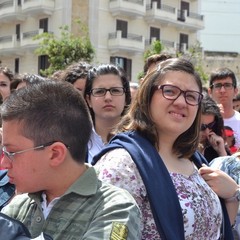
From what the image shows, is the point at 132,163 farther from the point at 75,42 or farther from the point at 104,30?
the point at 104,30

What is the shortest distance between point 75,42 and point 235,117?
17.8 meters

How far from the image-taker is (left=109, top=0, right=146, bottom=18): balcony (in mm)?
27875

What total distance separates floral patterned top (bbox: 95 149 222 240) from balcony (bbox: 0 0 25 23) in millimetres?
28502

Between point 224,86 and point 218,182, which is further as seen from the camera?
point 224,86

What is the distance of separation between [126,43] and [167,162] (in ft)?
86.1

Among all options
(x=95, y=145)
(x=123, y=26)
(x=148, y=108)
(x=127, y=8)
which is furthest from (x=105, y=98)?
(x=123, y=26)

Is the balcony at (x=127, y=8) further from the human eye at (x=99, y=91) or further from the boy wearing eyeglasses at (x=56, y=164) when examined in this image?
the boy wearing eyeglasses at (x=56, y=164)

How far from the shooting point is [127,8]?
28.1m

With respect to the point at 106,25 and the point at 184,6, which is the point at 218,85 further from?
the point at 184,6

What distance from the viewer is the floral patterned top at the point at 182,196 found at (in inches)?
78.5

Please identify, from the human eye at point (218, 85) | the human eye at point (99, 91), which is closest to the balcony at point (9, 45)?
the human eye at point (218, 85)

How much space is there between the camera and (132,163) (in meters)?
2.03

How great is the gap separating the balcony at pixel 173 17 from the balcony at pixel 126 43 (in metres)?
1.72

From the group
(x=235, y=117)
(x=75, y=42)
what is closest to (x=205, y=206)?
(x=235, y=117)
